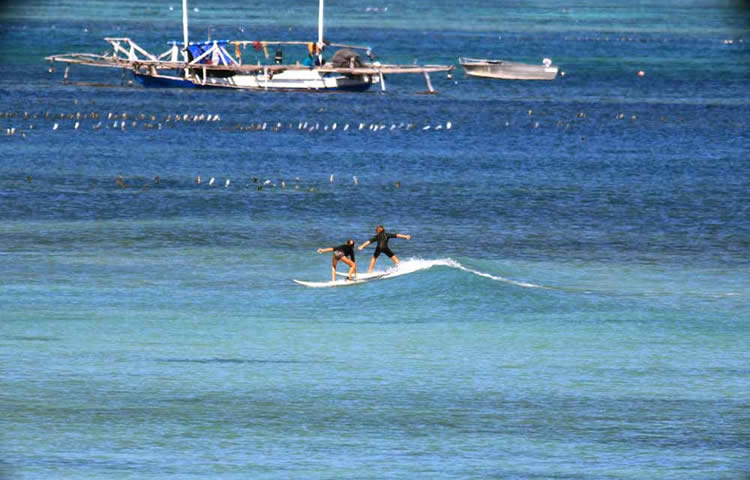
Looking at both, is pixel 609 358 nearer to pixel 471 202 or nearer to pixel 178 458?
pixel 178 458

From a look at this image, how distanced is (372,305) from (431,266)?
6.47m

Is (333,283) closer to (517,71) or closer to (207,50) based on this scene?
(207,50)

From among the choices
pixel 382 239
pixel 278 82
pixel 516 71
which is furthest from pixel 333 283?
pixel 516 71

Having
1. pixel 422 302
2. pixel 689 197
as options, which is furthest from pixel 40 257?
pixel 689 197

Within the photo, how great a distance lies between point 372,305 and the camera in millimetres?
54750

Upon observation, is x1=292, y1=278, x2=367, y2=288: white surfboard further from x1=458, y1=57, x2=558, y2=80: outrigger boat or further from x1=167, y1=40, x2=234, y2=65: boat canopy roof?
x1=458, y1=57, x2=558, y2=80: outrigger boat

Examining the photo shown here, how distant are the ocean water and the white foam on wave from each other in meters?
0.21

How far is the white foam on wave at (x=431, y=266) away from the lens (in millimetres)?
58344

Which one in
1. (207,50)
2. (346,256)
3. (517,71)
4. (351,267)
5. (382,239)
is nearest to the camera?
(346,256)

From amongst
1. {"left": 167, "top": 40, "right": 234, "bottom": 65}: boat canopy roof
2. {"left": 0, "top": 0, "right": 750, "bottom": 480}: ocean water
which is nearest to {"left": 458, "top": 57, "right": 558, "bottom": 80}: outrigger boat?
{"left": 167, "top": 40, "right": 234, "bottom": 65}: boat canopy roof

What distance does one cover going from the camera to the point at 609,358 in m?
47.3

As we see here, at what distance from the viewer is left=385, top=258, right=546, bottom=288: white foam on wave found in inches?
2297

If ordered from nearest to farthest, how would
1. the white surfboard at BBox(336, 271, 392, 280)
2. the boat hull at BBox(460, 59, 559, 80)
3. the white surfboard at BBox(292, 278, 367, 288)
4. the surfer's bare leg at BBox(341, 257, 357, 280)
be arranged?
the surfer's bare leg at BBox(341, 257, 357, 280) → the white surfboard at BBox(292, 278, 367, 288) → the white surfboard at BBox(336, 271, 392, 280) → the boat hull at BBox(460, 59, 559, 80)

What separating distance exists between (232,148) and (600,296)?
4852cm
